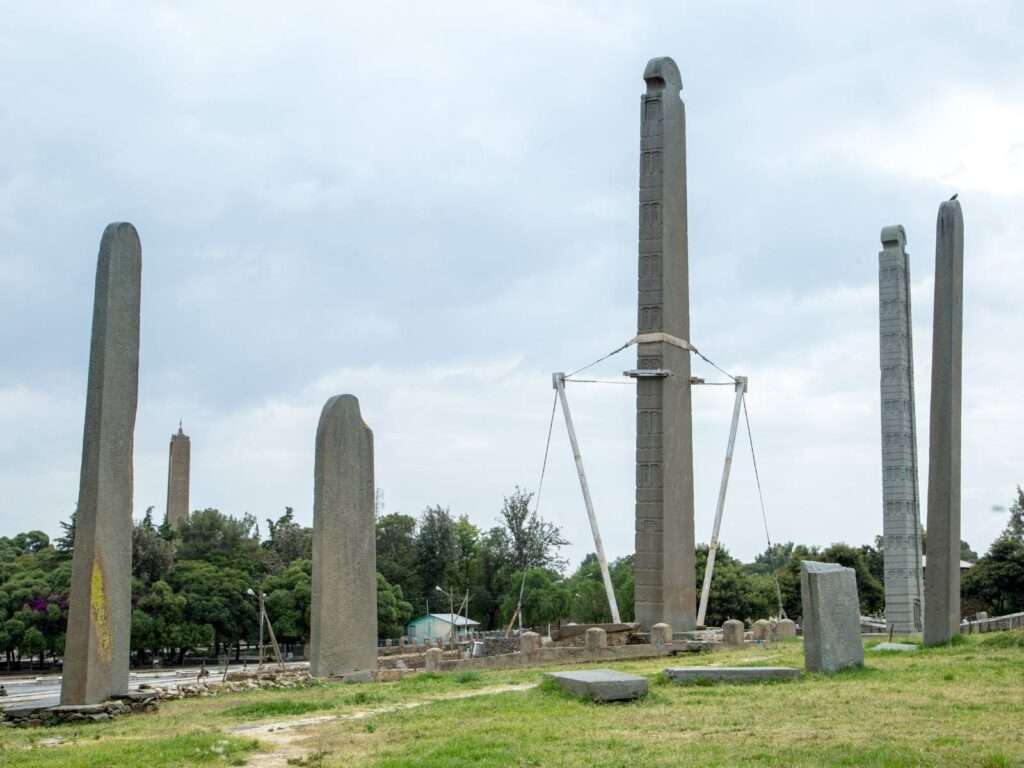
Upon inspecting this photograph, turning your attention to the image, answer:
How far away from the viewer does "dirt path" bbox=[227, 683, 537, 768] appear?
9.75m

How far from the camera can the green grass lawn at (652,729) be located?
8.63 metres

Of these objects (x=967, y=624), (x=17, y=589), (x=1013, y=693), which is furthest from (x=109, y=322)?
(x=17, y=589)

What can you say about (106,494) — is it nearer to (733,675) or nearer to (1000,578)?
(733,675)

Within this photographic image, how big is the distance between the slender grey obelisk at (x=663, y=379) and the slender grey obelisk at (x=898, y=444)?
17.5 ft

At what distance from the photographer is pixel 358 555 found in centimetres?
1895

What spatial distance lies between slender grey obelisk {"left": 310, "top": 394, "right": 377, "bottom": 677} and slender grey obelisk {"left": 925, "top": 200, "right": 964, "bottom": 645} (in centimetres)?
875

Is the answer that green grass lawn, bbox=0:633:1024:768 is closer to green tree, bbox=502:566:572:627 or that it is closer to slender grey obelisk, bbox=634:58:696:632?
slender grey obelisk, bbox=634:58:696:632

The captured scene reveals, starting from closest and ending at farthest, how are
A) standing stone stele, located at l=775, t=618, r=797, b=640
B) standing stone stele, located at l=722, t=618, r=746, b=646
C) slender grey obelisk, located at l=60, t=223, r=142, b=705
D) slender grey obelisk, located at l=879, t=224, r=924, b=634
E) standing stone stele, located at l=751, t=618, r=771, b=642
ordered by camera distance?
slender grey obelisk, located at l=60, t=223, r=142, b=705 → standing stone stele, located at l=722, t=618, r=746, b=646 → standing stone stele, located at l=751, t=618, r=771, b=642 → standing stone stele, located at l=775, t=618, r=797, b=640 → slender grey obelisk, located at l=879, t=224, r=924, b=634

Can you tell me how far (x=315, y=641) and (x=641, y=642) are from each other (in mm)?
8615

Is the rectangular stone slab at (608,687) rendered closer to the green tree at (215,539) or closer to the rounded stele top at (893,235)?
the rounded stele top at (893,235)

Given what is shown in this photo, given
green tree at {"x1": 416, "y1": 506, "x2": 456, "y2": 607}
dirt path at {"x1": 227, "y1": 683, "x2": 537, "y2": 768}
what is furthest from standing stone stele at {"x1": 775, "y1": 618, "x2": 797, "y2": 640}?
green tree at {"x1": 416, "y1": 506, "x2": 456, "y2": 607}

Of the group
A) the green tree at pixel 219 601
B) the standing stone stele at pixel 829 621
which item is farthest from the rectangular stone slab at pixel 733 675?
the green tree at pixel 219 601

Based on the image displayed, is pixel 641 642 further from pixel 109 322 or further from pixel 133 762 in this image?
pixel 133 762

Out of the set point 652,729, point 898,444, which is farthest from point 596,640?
point 652,729
